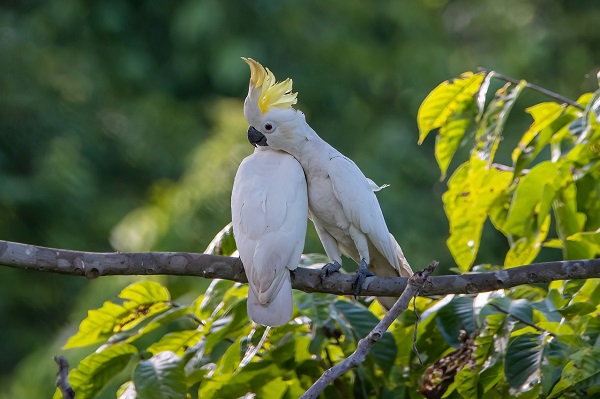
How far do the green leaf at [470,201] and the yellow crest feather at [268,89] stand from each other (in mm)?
465

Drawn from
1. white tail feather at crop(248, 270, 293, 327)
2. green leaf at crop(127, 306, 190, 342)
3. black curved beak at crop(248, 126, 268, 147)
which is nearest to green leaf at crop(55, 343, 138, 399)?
green leaf at crop(127, 306, 190, 342)

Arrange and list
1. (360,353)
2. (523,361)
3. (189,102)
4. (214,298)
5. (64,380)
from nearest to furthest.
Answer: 1. (64,380)
2. (360,353)
3. (523,361)
4. (214,298)
5. (189,102)

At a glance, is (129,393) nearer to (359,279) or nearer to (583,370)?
(359,279)

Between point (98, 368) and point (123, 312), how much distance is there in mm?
143

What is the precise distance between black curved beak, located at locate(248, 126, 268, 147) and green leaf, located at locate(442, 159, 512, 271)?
47cm

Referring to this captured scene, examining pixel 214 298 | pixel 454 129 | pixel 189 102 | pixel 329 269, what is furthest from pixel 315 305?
pixel 189 102

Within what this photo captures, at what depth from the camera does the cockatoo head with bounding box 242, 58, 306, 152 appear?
2.10 meters

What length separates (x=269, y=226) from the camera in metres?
1.97

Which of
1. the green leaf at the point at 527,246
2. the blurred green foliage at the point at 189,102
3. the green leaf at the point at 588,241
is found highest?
the blurred green foliage at the point at 189,102

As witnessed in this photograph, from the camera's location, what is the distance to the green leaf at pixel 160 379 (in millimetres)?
1854

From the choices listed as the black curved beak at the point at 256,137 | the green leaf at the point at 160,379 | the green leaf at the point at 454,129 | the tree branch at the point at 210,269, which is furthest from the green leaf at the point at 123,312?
the green leaf at the point at 454,129

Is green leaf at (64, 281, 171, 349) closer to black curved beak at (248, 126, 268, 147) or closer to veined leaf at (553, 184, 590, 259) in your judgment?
black curved beak at (248, 126, 268, 147)

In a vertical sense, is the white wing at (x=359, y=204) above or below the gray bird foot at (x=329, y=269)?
above

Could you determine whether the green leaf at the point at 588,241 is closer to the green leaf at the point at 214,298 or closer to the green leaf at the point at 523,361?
the green leaf at the point at 523,361
